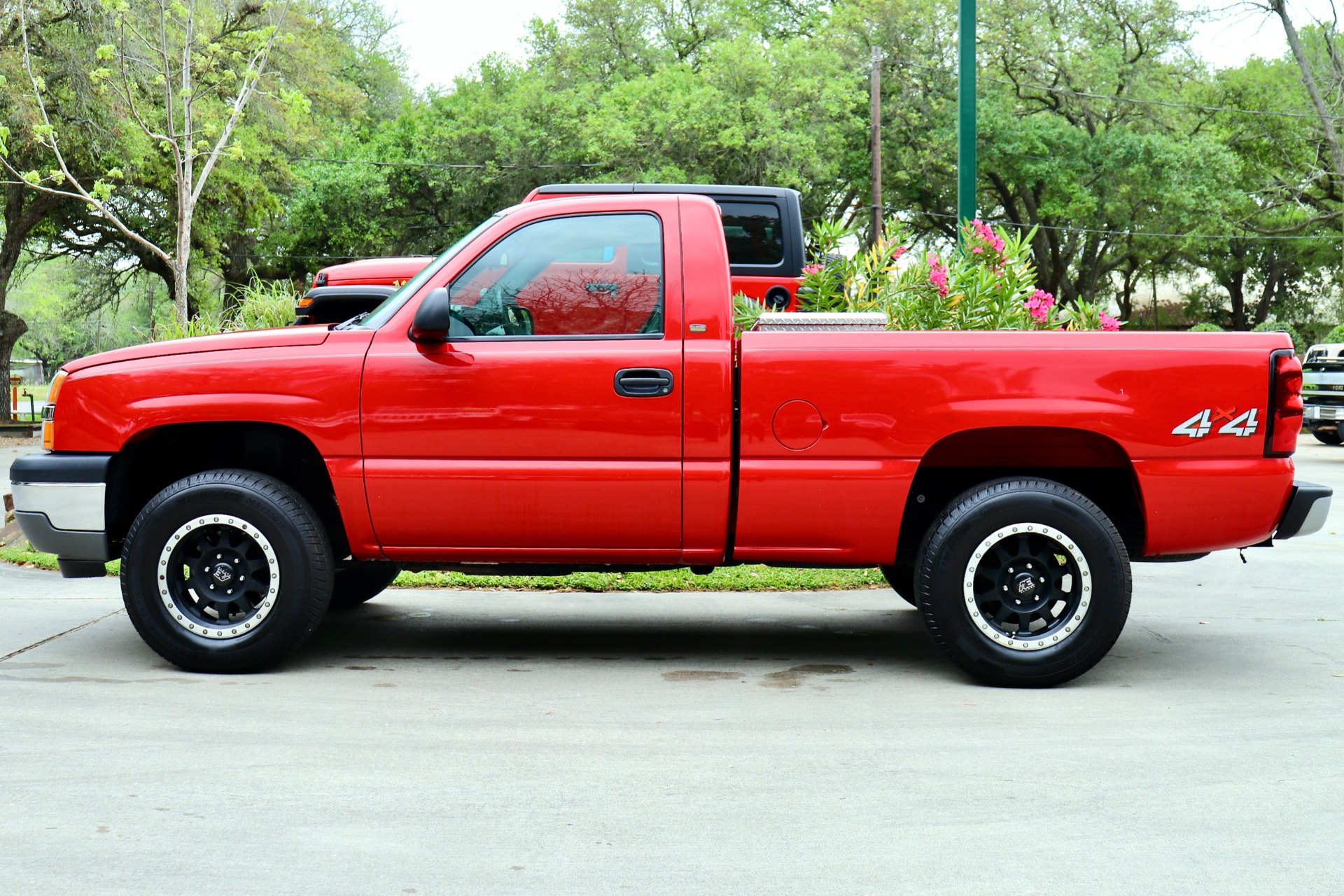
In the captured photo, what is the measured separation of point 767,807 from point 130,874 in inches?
70.1

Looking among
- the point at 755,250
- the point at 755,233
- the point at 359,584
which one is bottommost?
the point at 359,584

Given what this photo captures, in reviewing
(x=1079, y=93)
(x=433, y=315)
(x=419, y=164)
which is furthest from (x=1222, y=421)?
(x=419, y=164)

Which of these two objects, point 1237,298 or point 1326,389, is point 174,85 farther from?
point 1237,298

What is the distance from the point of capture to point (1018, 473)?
19.4 ft

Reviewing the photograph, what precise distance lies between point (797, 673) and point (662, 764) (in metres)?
1.54

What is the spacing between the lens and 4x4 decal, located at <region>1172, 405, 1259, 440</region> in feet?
17.7

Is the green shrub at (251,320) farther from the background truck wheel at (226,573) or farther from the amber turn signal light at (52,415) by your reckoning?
the background truck wheel at (226,573)

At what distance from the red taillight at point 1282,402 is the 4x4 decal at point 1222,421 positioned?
0.08 meters

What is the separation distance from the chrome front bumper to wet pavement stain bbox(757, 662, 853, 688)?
2932 mm

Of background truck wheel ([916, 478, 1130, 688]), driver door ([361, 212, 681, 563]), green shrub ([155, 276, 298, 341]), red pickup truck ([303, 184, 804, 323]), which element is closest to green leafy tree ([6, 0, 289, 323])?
green shrub ([155, 276, 298, 341])

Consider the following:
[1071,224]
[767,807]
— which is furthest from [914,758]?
[1071,224]

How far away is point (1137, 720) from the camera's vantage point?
16.5 ft

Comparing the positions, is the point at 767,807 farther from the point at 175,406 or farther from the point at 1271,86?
the point at 1271,86

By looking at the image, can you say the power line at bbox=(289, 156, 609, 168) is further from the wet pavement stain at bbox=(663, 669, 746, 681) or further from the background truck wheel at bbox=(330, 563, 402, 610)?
the wet pavement stain at bbox=(663, 669, 746, 681)
